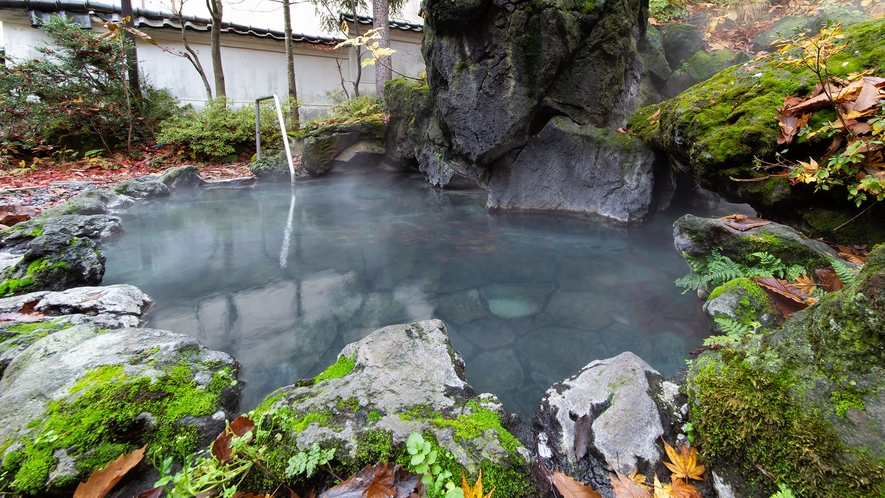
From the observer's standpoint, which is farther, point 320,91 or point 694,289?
point 320,91

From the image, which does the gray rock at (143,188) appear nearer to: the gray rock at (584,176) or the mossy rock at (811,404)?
the gray rock at (584,176)

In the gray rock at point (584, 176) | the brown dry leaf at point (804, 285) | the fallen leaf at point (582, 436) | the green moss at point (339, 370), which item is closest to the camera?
the fallen leaf at point (582, 436)

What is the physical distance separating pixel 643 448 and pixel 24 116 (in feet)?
45.1

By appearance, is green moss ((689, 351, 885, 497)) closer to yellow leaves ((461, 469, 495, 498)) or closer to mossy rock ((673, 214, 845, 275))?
yellow leaves ((461, 469, 495, 498))

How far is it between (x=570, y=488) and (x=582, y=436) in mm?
308

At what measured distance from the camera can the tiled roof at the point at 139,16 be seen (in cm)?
1045

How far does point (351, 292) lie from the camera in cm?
393

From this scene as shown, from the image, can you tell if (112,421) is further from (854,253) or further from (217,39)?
(217,39)

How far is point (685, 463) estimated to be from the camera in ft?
5.40

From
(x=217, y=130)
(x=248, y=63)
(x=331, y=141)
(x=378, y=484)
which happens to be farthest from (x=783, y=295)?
(x=248, y=63)

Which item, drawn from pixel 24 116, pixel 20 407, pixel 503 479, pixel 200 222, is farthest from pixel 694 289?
pixel 24 116

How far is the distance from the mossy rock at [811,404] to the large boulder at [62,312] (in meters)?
3.53

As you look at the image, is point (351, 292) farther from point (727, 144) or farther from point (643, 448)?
point (727, 144)

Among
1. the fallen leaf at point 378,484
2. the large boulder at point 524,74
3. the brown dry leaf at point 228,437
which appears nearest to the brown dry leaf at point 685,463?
the fallen leaf at point 378,484
